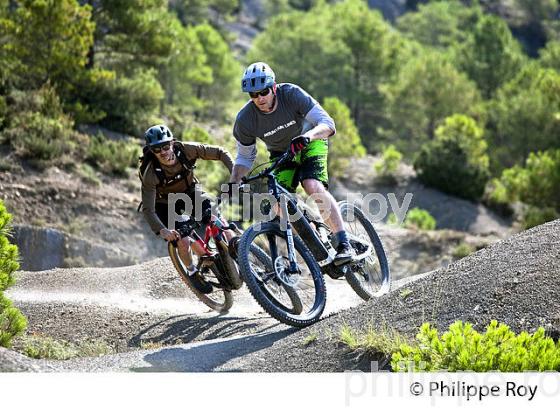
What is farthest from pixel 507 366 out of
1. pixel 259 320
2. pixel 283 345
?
pixel 259 320

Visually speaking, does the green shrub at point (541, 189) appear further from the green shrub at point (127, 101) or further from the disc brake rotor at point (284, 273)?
the disc brake rotor at point (284, 273)

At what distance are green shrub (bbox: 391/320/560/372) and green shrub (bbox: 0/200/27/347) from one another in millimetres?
4246

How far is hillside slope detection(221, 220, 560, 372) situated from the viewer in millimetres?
7676

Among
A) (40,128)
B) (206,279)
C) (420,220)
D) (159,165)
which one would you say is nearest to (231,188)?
(159,165)

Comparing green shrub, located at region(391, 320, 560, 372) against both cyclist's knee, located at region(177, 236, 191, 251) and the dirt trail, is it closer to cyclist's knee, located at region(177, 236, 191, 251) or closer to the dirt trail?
the dirt trail

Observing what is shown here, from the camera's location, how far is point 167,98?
4791 centimetres

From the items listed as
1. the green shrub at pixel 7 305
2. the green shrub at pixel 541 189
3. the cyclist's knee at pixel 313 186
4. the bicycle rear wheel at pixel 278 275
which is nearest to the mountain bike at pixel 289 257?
the bicycle rear wheel at pixel 278 275

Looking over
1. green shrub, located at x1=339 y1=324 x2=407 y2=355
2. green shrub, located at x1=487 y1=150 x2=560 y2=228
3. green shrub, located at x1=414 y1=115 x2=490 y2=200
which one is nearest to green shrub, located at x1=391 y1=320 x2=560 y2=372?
green shrub, located at x1=339 y1=324 x2=407 y2=355

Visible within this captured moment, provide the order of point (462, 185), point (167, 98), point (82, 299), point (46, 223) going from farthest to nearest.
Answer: point (167, 98) < point (462, 185) < point (46, 223) < point (82, 299)

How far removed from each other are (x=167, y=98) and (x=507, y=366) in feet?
140

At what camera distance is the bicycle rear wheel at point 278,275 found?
859 cm

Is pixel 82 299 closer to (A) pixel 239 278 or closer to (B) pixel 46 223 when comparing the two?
(A) pixel 239 278

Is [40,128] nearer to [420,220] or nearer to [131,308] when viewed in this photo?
[131,308]

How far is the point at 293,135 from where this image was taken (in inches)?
370
